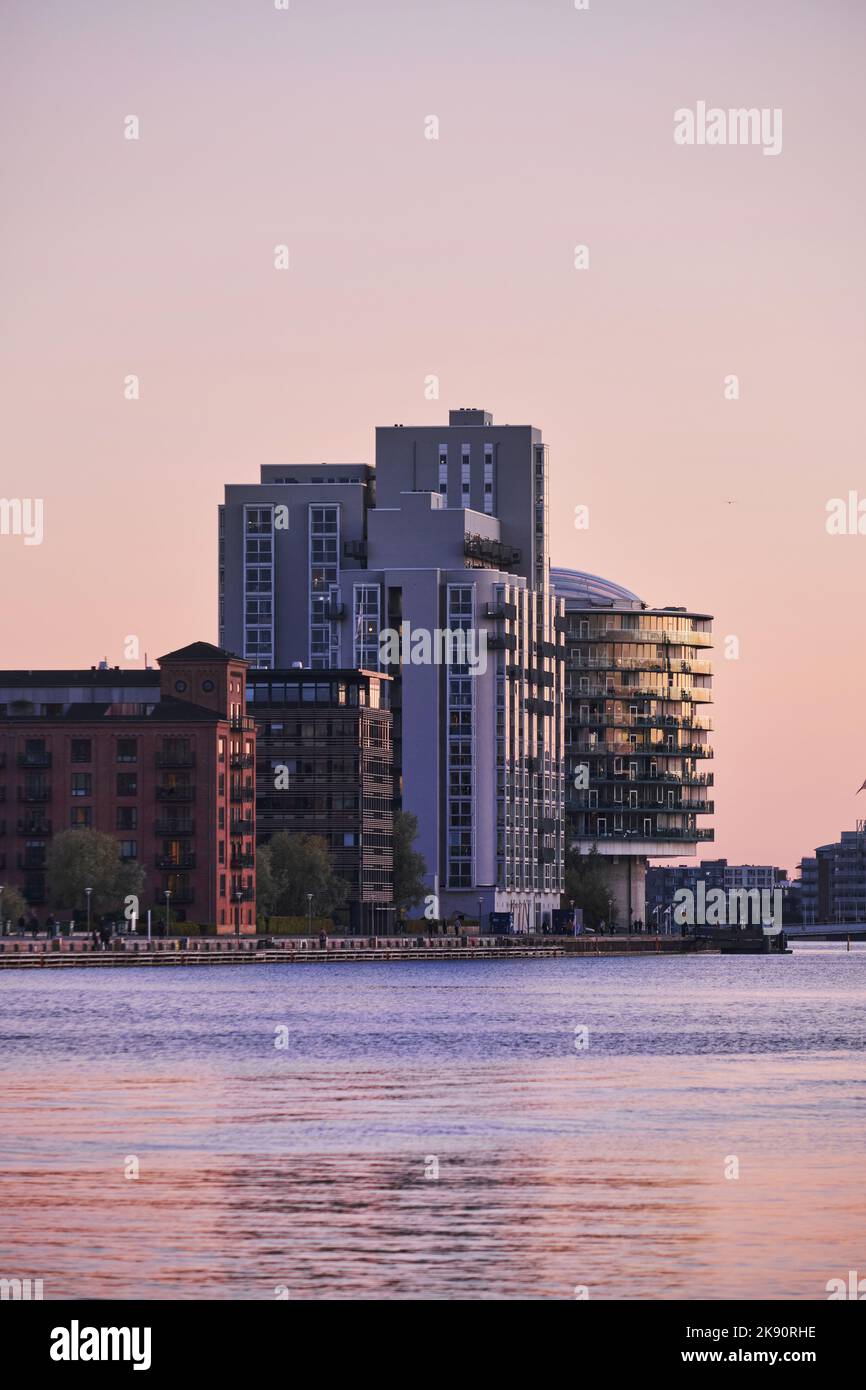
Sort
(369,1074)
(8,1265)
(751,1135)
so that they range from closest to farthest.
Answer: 1. (8,1265)
2. (751,1135)
3. (369,1074)

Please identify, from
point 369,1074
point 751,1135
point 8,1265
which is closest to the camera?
point 8,1265

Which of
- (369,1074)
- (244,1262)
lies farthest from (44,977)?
(244,1262)

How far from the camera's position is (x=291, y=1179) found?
5178 cm

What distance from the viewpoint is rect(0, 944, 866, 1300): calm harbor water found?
40.8m

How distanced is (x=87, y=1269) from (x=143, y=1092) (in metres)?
33.6

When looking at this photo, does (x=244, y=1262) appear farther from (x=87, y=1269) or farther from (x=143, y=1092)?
(x=143, y=1092)

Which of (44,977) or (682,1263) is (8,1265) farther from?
(44,977)

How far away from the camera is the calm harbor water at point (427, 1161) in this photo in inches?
1606

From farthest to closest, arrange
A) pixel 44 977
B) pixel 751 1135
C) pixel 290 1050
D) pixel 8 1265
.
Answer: pixel 44 977
pixel 290 1050
pixel 751 1135
pixel 8 1265

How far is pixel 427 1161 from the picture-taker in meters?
54.9

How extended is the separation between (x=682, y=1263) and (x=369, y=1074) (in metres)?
42.2

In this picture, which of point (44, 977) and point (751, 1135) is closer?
point (751, 1135)

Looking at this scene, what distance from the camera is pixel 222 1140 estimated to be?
196 ft
